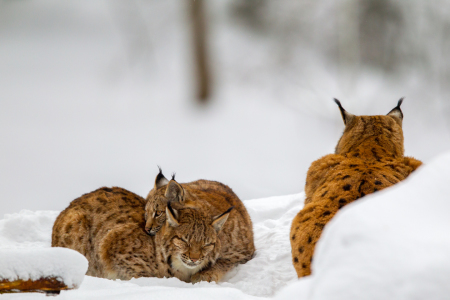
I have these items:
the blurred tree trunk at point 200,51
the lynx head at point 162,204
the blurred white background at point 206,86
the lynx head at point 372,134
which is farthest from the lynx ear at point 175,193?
the blurred tree trunk at point 200,51

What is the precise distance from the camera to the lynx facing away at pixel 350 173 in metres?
2.97

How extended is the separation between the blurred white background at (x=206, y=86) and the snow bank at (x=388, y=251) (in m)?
6.06

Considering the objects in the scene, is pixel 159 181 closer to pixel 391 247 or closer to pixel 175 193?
pixel 175 193

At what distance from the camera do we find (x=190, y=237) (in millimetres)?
3943

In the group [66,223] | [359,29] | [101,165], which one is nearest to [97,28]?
[101,165]

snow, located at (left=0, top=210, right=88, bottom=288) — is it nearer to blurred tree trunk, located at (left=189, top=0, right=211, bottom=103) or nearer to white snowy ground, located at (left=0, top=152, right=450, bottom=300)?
white snowy ground, located at (left=0, top=152, right=450, bottom=300)

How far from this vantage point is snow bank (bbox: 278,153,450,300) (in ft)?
3.86

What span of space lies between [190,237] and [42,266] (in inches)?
75.4

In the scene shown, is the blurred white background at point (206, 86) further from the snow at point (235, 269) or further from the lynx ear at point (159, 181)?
the lynx ear at point (159, 181)

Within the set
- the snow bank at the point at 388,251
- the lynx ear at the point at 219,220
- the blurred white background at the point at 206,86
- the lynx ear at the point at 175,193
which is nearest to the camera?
the snow bank at the point at 388,251

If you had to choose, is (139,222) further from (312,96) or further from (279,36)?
(279,36)

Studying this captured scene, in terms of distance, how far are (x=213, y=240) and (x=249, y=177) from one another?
435 cm

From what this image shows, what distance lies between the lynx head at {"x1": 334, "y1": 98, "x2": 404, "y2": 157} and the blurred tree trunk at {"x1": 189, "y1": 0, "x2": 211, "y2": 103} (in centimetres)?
739

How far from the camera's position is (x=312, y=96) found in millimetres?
11148
